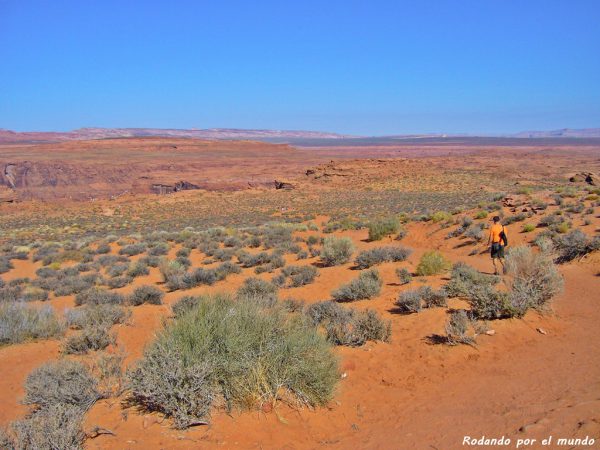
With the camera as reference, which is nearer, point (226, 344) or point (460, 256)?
point (226, 344)

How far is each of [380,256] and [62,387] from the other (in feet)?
31.3

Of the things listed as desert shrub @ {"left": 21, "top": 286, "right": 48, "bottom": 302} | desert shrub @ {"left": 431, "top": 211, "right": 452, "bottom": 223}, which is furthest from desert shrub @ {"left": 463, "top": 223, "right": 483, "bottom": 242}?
desert shrub @ {"left": 21, "top": 286, "right": 48, "bottom": 302}

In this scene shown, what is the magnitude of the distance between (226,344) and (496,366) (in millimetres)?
3493

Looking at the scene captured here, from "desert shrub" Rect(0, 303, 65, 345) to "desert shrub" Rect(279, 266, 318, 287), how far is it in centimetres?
535

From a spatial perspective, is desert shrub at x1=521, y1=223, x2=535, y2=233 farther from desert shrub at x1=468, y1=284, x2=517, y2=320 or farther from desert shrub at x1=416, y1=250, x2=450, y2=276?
desert shrub at x1=468, y1=284, x2=517, y2=320

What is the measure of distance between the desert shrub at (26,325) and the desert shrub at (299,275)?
535 centimetres

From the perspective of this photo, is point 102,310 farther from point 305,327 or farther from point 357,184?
point 357,184

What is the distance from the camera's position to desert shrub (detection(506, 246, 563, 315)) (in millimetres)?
7196

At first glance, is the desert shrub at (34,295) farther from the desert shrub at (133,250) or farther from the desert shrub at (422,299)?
the desert shrub at (422,299)

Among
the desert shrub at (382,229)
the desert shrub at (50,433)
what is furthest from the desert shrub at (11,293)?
the desert shrub at (382,229)

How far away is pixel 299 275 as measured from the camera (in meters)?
11.8

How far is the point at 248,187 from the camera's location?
179 feet

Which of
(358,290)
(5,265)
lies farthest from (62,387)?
(5,265)

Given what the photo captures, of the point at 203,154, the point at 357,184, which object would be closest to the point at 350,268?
the point at 357,184
